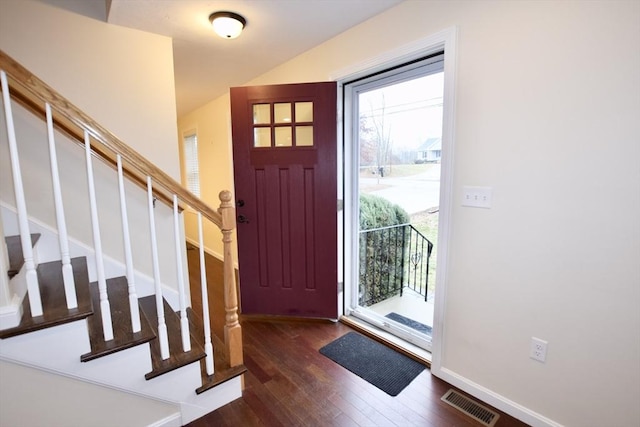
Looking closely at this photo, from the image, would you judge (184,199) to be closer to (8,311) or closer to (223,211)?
(223,211)

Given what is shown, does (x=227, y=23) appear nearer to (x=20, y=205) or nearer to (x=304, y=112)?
(x=304, y=112)

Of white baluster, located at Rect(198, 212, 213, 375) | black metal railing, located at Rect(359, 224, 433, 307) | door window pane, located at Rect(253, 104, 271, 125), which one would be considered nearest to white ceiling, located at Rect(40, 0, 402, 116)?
door window pane, located at Rect(253, 104, 271, 125)

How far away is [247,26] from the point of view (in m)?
2.20

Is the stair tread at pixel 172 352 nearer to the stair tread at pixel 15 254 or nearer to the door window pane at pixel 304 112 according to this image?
the stair tread at pixel 15 254

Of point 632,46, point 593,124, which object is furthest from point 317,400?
point 632,46

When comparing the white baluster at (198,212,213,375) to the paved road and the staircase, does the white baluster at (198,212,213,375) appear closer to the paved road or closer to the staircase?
the staircase

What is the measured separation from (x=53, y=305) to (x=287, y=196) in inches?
65.7

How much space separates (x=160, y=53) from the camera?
2275 millimetres

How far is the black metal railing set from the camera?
296 centimetres

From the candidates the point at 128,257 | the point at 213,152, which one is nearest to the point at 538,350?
the point at 128,257

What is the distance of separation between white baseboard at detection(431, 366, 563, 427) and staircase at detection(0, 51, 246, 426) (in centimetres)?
129

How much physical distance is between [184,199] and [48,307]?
28.8 inches

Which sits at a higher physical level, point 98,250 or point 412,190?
point 412,190

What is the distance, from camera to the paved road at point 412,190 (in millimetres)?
2426
